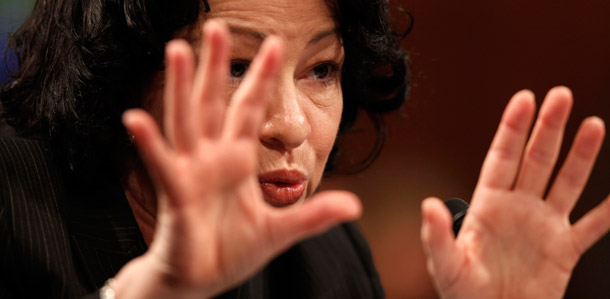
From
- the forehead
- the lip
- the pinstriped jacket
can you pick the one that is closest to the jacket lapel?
the pinstriped jacket

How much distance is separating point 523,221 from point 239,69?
0.48 meters

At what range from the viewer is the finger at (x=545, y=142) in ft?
2.37

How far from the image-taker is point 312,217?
0.59 metres

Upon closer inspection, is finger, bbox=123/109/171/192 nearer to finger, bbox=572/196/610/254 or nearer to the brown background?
finger, bbox=572/196/610/254

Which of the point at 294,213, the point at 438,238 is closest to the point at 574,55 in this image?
the point at 438,238

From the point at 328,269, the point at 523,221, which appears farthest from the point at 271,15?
the point at 328,269

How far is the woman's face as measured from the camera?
98cm

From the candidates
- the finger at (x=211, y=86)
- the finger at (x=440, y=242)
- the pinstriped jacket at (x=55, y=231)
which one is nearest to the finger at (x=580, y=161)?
the finger at (x=440, y=242)

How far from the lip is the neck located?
19cm

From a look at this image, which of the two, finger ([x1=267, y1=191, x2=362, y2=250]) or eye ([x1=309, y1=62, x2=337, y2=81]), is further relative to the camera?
eye ([x1=309, y1=62, x2=337, y2=81])

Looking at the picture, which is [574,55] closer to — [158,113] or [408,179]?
[408,179]

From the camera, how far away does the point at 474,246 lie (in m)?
0.76

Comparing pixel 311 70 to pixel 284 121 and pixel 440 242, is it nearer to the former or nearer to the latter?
pixel 284 121

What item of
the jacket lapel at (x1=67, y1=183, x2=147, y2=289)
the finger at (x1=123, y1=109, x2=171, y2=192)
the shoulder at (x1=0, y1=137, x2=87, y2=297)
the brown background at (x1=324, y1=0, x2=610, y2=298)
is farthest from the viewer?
the brown background at (x1=324, y1=0, x2=610, y2=298)
